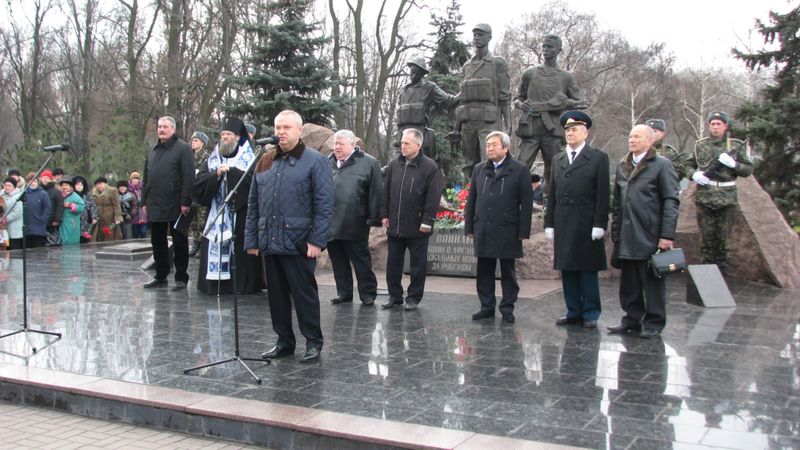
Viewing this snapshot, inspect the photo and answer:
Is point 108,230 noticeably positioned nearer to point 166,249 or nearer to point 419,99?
point 166,249

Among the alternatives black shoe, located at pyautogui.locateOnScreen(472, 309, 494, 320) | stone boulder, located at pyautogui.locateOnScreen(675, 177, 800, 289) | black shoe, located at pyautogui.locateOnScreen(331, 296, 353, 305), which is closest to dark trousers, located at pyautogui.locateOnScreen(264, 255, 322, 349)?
black shoe, located at pyautogui.locateOnScreen(472, 309, 494, 320)

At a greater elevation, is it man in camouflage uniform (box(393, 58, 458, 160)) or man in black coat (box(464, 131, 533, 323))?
man in camouflage uniform (box(393, 58, 458, 160))

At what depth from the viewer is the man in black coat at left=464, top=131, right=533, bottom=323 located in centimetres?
776

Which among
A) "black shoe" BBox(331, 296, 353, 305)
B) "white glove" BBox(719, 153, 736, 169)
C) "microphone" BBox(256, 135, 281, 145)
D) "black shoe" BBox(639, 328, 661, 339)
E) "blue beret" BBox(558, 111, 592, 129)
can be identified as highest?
"blue beret" BBox(558, 111, 592, 129)

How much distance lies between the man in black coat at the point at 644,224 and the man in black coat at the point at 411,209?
211 centimetres

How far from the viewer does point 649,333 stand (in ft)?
23.1

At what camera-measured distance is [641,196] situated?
696cm

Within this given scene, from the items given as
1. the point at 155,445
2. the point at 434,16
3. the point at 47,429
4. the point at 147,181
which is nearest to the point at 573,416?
the point at 155,445

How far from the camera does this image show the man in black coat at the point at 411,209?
8.50 metres

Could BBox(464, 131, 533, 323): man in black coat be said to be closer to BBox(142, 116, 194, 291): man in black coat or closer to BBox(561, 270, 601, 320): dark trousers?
BBox(561, 270, 601, 320): dark trousers

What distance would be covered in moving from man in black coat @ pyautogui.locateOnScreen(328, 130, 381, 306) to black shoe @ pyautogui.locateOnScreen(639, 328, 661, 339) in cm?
311

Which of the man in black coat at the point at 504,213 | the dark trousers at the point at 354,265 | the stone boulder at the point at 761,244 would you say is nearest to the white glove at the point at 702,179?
the stone boulder at the point at 761,244

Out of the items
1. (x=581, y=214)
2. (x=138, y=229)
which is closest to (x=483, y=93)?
(x=581, y=214)

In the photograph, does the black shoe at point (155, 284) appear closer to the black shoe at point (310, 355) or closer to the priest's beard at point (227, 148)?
the priest's beard at point (227, 148)
